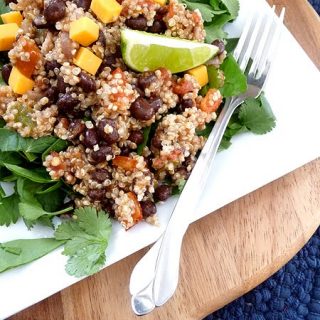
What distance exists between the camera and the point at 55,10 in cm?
201

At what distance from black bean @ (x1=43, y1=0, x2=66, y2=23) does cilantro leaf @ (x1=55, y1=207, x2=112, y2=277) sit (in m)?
0.63

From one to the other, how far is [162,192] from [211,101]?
1.19 feet

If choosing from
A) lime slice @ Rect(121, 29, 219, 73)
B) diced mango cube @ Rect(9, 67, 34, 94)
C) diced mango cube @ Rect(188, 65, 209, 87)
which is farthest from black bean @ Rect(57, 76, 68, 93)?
diced mango cube @ Rect(188, 65, 209, 87)

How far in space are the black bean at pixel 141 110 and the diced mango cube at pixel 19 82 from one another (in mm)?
351

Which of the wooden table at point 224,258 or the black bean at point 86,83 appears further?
the wooden table at point 224,258

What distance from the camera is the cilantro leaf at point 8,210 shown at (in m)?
2.00

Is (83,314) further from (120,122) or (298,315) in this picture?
(298,315)

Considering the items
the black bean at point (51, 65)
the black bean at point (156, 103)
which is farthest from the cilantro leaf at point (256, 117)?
the black bean at point (51, 65)

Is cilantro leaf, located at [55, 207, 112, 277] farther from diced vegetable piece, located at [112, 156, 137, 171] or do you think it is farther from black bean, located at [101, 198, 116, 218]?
diced vegetable piece, located at [112, 156, 137, 171]

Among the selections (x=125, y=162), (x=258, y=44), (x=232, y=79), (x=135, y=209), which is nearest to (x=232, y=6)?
(x=258, y=44)

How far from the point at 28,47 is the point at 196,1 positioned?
30.1 inches

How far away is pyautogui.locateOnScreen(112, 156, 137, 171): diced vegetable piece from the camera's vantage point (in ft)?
6.58

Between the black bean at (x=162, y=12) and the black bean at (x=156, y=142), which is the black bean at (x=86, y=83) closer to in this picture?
the black bean at (x=156, y=142)

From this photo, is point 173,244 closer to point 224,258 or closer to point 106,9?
point 224,258
